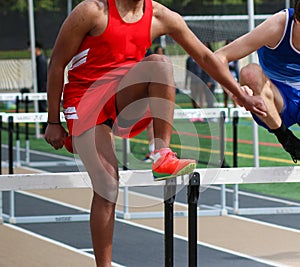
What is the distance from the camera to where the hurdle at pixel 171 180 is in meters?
5.55

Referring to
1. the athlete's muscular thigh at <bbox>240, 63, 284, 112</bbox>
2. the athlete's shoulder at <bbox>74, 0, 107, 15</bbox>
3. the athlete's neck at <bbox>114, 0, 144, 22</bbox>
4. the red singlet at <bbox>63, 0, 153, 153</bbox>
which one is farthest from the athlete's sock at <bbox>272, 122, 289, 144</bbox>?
the athlete's shoulder at <bbox>74, 0, 107, 15</bbox>

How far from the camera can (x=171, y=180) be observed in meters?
5.55

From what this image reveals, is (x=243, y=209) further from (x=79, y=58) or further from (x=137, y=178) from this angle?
(x=79, y=58)

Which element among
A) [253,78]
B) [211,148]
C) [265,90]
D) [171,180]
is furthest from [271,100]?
[211,148]

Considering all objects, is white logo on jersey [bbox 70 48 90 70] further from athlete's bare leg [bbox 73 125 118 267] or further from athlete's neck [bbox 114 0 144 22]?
athlete's bare leg [bbox 73 125 118 267]

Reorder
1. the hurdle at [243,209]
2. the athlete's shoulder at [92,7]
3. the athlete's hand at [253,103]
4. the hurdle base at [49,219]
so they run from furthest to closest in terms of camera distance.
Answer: the hurdle at [243,209] → the hurdle base at [49,219] → the athlete's hand at [253,103] → the athlete's shoulder at [92,7]

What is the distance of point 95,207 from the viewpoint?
566 centimetres

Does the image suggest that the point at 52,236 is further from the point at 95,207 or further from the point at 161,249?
the point at 95,207

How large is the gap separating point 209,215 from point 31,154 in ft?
25.5

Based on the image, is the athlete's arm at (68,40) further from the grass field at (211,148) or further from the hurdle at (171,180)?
the grass field at (211,148)

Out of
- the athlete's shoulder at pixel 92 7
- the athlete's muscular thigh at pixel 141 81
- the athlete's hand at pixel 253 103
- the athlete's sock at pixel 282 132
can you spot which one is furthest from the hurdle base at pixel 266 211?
the athlete's shoulder at pixel 92 7

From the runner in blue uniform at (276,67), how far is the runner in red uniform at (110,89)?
1.98 feet

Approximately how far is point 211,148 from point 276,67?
5.55 m

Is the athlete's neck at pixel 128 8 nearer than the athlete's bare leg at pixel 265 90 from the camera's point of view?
Yes
